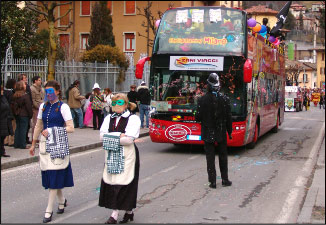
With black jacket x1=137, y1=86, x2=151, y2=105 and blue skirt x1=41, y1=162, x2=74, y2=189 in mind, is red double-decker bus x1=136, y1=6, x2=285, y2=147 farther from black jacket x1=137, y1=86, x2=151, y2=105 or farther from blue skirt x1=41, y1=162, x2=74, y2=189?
blue skirt x1=41, y1=162, x2=74, y2=189

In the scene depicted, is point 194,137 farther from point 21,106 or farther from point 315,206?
point 315,206

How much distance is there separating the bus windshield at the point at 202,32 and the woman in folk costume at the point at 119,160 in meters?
6.92

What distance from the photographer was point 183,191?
871cm

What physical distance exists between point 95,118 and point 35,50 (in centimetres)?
620

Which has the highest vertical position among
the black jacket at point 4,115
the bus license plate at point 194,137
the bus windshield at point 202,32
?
the bus windshield at point 202,32

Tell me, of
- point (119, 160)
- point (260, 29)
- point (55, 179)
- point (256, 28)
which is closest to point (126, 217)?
point (119, 160)

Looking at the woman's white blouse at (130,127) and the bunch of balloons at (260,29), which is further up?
the bunch of balloons at (260,29)

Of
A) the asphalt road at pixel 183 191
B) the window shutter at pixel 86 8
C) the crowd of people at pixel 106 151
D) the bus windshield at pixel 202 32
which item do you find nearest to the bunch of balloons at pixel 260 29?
the bus windshield at pixel 202 32

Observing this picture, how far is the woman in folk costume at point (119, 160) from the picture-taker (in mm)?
6262

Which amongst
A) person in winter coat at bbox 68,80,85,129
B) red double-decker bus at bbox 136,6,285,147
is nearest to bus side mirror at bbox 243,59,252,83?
red double-decker bus at bbox 136,6,285,147

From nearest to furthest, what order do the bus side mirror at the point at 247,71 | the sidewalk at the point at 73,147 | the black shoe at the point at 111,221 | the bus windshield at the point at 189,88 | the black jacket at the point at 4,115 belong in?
the black shoe at the point at 111,221
the sidewalk at the point at 73,147
the black jacket at the point at 4,115
the bus side mirror at the point at 247,71
the bus windshield at the point at 189,88

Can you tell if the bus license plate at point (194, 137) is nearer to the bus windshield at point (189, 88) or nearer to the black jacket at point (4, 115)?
the bus windshield at point (189, 88)

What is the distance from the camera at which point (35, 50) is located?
23.6 meters

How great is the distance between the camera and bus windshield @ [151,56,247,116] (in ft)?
42.2
